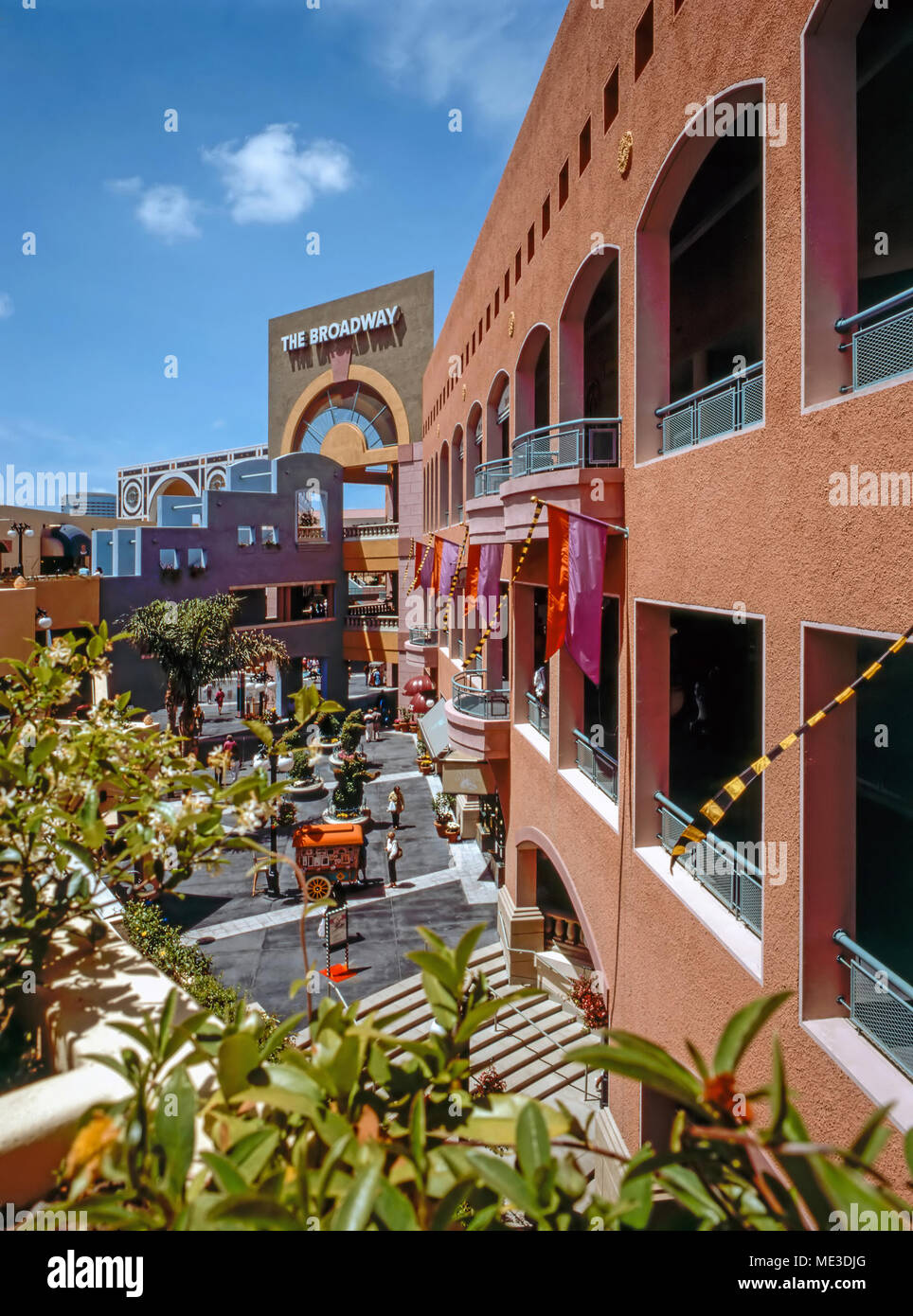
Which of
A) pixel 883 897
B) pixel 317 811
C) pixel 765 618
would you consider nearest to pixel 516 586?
pixel 883 897

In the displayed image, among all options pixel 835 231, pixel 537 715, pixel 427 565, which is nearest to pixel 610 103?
pixel 835 231

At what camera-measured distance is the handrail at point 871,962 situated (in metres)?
4.42

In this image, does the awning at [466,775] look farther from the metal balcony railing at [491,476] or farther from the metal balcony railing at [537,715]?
the metal balcony railing at [491,476]

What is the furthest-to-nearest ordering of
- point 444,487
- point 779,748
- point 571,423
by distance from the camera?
point 444,487
point 571,423
point 779,748

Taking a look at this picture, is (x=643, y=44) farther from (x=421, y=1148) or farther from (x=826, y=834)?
(x=421, y=1148)

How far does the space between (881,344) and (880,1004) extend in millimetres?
4016

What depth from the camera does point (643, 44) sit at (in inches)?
317

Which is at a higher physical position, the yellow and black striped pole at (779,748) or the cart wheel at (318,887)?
the yellow and black striped pole at (779,748)

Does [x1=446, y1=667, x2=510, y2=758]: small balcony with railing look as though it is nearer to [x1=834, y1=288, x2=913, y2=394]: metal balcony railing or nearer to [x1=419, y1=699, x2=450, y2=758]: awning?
[x1=419, y1=699, x2=450, y2=758]: awning

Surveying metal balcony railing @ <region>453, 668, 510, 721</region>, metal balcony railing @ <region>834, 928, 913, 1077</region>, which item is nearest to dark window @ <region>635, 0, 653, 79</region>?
metal balcony railing @ <region>834, 928, 913, 1077</region>

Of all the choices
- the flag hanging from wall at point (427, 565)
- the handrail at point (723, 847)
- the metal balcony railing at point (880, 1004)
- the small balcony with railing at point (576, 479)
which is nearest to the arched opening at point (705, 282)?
the small balcony with railing at point (576, 479)

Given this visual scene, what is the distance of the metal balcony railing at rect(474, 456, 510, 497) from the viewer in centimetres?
1396

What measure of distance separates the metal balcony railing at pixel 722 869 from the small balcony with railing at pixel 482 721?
7.76 metres

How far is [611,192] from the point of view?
29.5 feet
